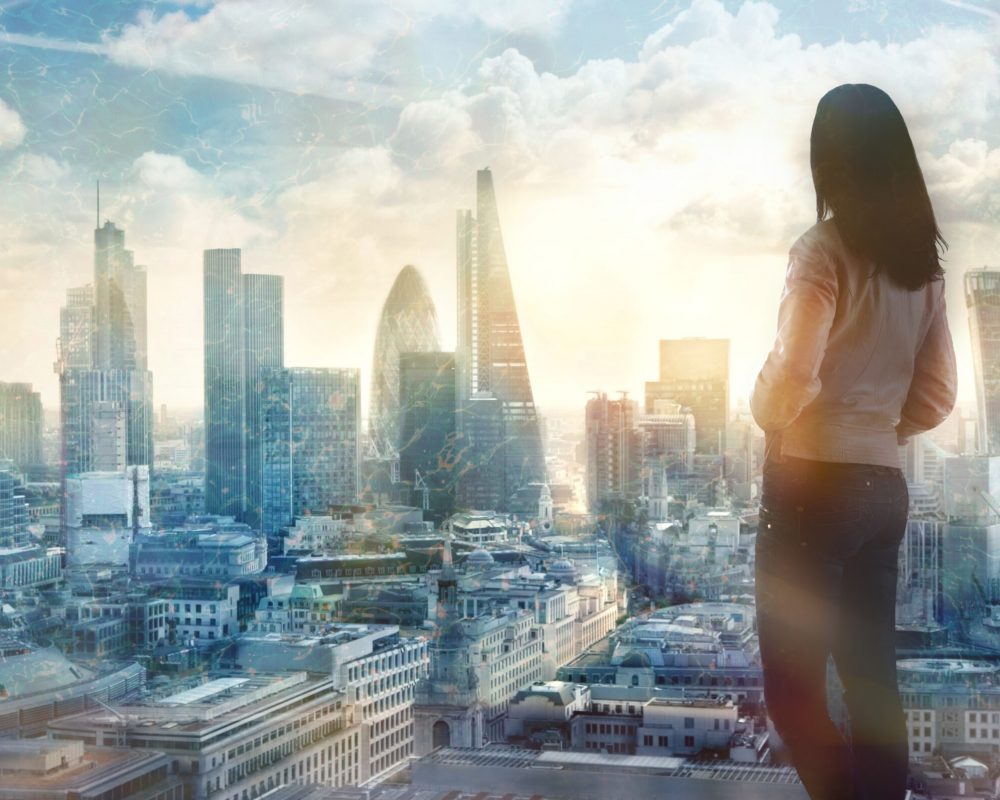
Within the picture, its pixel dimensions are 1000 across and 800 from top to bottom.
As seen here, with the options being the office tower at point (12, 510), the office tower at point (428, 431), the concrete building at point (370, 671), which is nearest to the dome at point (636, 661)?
the concrete building at point (370, 671)

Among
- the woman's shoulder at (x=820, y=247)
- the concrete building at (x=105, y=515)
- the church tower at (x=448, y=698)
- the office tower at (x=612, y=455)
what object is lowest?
the church tower at (x=448, y=698)

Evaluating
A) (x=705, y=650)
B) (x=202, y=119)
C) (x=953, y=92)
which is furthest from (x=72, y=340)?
(x=953, y=92)

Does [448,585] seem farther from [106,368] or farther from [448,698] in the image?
[106,368]

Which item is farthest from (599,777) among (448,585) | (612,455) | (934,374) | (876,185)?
(612,455)

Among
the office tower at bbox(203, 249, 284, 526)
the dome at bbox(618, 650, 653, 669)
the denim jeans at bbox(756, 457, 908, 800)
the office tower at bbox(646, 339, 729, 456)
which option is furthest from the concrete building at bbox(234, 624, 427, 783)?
the office tower at bbox(203, 249, 284, 526)

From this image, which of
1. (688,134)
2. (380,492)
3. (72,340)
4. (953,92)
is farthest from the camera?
(380,492)

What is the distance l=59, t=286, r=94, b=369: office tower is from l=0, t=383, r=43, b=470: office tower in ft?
0.74

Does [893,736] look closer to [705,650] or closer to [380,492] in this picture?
[705,650]

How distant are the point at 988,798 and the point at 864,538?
1453 millimetres

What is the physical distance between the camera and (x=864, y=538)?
825mm

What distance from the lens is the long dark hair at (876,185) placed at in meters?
0.84

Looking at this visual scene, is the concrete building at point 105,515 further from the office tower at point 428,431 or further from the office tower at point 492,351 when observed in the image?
the office tower at point 492,351

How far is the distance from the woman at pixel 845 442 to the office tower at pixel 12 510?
490cm

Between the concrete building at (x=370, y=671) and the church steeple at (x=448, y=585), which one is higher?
the church steeple at (x=448, y=585)
